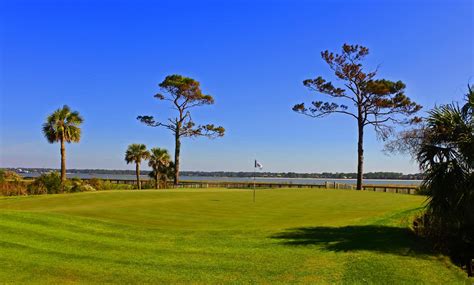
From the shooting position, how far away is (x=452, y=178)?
13.2 meters

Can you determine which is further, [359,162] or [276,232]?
[359,162]

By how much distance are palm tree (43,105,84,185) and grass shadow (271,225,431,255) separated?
35806 millimetres

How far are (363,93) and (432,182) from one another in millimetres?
34300

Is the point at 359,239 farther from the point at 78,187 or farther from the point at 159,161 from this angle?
the point at 159,161

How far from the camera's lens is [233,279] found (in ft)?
30.1

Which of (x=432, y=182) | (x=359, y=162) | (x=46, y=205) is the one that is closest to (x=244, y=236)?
(x=432, y=182)

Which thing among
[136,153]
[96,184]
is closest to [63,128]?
[96,184]

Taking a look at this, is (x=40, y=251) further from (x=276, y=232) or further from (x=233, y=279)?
(x=276, y=232)

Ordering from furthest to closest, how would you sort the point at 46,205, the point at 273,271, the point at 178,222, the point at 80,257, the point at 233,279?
the point at 46,205 → the point at 178,222 → the point at 80,257 → the point at 273,271 → the point at 233,279

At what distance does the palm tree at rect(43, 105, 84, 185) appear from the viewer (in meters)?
45.2

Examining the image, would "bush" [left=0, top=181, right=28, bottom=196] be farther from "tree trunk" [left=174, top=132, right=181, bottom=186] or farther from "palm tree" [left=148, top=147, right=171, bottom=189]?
"palm tree" [left=148, top=147, right=171, bottom=189]

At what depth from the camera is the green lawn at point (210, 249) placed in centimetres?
941

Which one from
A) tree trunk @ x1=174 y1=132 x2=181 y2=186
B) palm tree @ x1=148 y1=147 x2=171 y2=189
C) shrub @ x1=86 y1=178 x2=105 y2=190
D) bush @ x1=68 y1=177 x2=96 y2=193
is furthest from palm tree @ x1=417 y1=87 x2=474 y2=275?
palm tree @ x1=148 y1=147 x2=171 y2=189

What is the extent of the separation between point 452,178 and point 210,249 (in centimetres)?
732
